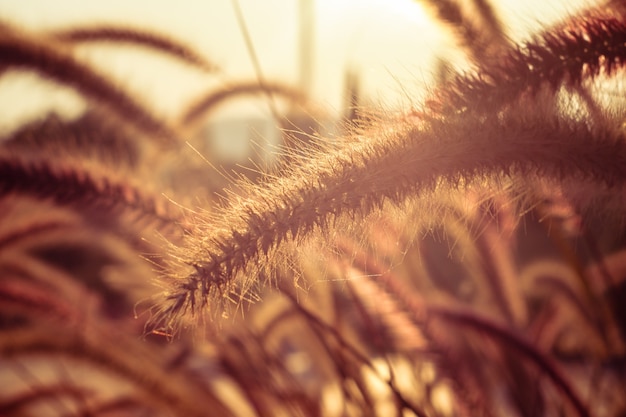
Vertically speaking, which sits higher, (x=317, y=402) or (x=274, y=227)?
(x=274, y=227)

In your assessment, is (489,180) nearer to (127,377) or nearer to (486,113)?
(486,113)

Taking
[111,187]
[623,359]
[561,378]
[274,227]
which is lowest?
[623,359]

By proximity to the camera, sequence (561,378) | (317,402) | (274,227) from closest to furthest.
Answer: (274,227), (561,378), (317,402)

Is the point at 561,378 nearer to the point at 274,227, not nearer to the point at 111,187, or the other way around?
the point at 274,227

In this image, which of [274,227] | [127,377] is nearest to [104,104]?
[127,377]

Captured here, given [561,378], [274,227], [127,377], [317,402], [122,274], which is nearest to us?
[274,227]

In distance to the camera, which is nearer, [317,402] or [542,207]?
[542,207]
